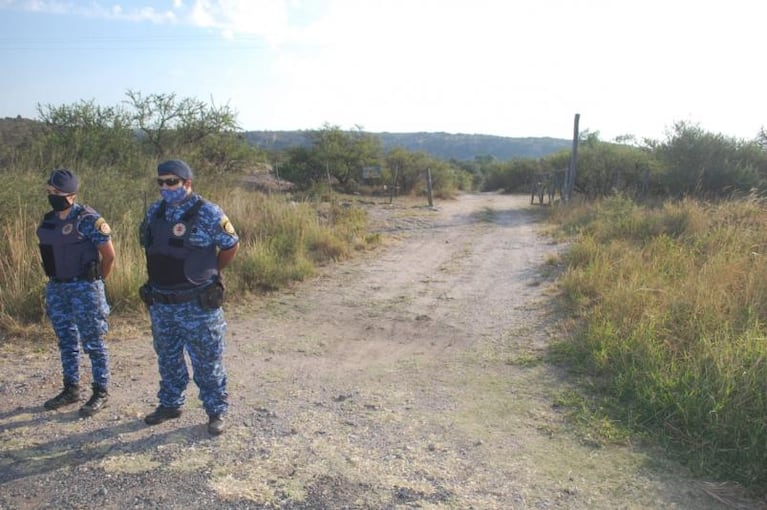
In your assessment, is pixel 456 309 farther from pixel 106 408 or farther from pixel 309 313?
pixel 106 408

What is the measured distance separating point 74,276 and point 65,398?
3.02 feet

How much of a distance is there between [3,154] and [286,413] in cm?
848

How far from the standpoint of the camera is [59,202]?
3.76 metres

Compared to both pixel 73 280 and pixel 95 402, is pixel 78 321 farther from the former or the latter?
pixel 95 402

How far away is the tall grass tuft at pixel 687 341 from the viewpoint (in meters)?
3.38

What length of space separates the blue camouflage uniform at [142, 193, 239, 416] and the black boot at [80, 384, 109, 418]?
66 centimetres

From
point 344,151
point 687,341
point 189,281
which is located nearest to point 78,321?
point 189,281

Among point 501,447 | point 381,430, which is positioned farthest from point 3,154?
point 501,447

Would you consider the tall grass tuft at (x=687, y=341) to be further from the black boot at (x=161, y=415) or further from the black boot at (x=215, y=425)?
the black boot at (x=161, y=415)

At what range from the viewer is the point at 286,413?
12.8 ft

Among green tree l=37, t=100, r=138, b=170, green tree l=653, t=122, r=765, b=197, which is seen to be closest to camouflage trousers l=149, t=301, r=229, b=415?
green tree l=37, t=100, r=138, b=170

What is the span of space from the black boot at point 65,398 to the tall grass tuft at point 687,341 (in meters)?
3.93

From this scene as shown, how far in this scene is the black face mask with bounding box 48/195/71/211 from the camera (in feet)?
12.3

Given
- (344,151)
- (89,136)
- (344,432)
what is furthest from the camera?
(344,151)
